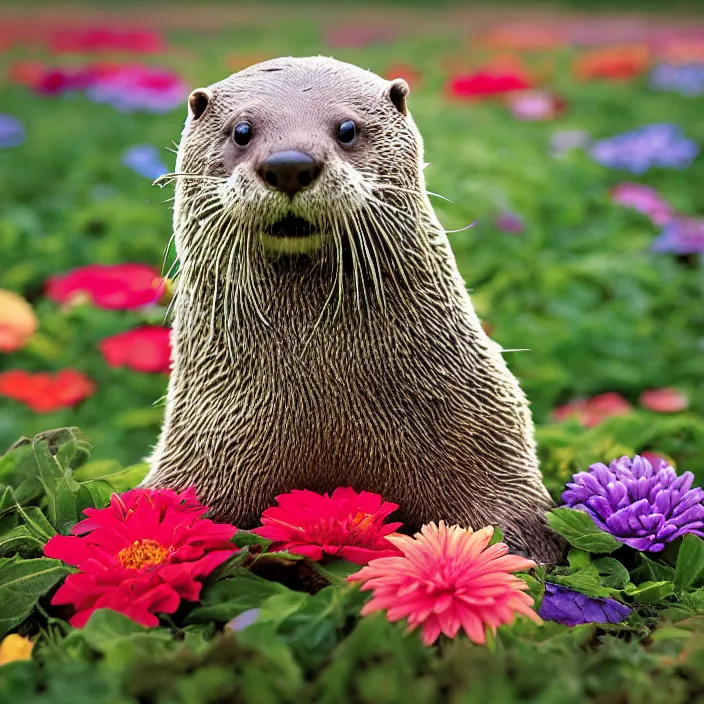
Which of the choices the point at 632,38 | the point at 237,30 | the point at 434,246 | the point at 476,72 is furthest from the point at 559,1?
the point at 434,246

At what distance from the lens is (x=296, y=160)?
2428 millimetres

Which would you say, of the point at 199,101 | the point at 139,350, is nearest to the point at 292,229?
the point at 199,101

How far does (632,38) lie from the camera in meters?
14.7

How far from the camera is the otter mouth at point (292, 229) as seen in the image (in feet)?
8.46

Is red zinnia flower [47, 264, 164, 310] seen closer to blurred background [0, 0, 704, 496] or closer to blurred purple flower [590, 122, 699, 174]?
blurred background [0, 0, 704, 496]

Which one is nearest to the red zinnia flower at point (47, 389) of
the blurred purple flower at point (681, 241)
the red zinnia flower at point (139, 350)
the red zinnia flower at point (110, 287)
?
the red zinnia flower at point (139, 350)

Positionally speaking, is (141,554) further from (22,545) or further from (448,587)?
(448,587)

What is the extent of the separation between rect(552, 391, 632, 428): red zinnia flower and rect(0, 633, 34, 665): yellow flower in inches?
107

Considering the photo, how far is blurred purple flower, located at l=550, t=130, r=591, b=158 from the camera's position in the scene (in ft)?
28.2

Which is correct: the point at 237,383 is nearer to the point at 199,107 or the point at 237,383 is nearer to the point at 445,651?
the point at 199,107

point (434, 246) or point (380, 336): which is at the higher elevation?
point (434, 246)

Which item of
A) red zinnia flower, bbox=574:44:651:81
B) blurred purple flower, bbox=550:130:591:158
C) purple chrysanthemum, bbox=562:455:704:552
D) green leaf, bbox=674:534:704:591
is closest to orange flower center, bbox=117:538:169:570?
purple chrysanthemum, bbox=562:455:704:552

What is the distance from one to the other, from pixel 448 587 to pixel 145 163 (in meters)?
5.39

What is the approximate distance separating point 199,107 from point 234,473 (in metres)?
1.00
